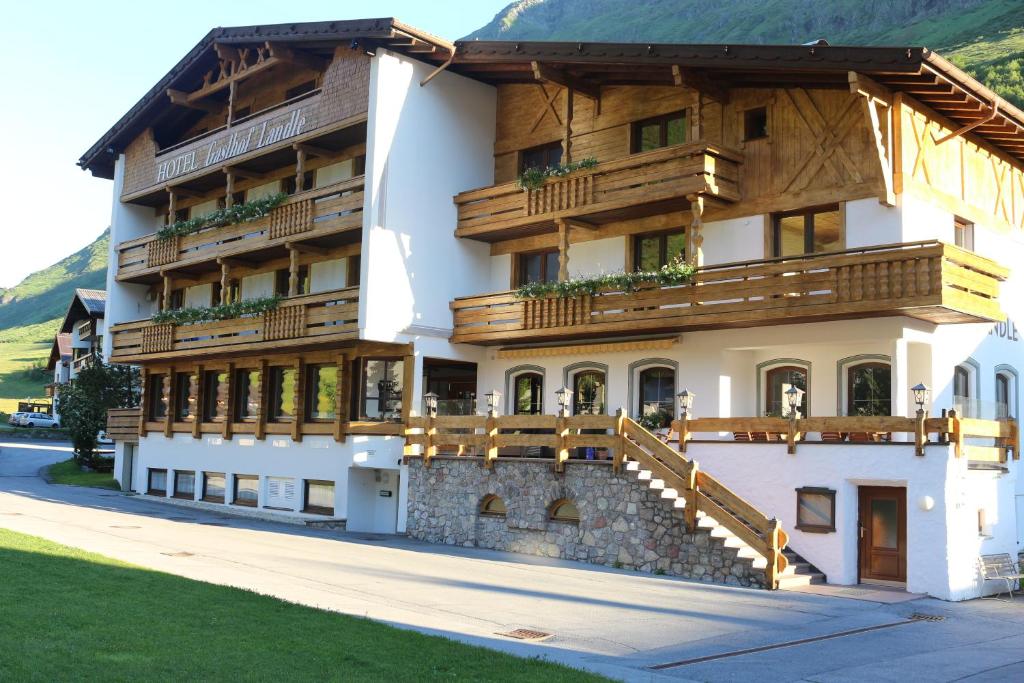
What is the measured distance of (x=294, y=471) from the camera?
2975 cm

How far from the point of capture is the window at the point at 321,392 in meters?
29.2

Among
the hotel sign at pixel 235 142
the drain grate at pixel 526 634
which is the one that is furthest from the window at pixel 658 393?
the hotel sign at pixel 235 142

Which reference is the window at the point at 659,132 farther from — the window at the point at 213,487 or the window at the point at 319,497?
the window at the point at 213,487

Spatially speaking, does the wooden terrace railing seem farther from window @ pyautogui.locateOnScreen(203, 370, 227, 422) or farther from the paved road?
window @ pyautogui.locateOnScreen(203, 370, 227, 422)

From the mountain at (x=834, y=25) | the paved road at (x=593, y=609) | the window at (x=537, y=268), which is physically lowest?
the paved road at (x=593, y=609)

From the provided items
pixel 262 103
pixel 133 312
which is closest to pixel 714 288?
pixel 262 103

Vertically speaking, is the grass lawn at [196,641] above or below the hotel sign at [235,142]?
below

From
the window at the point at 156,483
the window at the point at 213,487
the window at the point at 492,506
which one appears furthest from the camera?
the window at the point at 156,483

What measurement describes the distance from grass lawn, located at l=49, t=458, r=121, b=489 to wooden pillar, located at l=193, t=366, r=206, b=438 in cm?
657

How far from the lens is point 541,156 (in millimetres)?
27938

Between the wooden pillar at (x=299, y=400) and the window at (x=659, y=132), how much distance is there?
1121 cm

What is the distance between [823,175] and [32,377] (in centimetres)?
13582

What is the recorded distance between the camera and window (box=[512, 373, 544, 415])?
27203 millimetres

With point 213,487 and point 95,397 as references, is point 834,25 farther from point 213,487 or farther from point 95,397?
point 213,487
